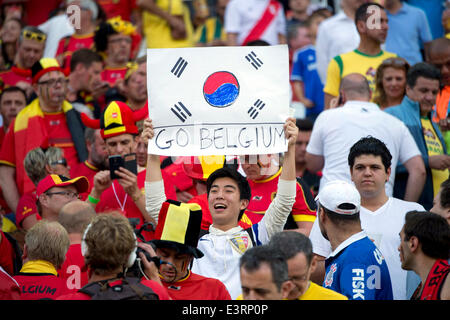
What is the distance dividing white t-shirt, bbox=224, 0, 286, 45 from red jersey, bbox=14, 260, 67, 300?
714 centimetres

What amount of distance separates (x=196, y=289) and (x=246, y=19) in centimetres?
A: 750

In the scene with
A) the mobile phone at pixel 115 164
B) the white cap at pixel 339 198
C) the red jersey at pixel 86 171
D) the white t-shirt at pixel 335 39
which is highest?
the white t-shirt at pixel 335 39

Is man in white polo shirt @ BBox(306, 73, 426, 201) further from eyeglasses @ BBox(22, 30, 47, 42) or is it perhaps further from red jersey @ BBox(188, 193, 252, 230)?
eyeglasses @ BBox(22, 30, 47, 42)

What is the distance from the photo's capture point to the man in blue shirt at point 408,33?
33.7 feet

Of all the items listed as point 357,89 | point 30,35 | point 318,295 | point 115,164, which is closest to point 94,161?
point 115,164

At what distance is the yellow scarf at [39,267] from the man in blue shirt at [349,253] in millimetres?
1819

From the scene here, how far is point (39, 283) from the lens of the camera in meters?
5.58

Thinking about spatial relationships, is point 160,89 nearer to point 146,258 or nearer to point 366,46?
point 146,258

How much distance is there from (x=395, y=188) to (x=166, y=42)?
5.47 m

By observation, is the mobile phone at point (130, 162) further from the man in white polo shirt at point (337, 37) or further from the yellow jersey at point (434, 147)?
the man in white polo shirt at point (337, 37)

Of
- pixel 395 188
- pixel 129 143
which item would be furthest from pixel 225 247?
pixel 395 188

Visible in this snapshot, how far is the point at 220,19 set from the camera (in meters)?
13.3

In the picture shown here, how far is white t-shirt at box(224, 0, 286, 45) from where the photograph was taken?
12211 millimetres

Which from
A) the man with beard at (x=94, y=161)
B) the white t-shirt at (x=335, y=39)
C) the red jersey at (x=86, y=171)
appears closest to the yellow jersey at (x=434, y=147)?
the white t-shirt at (x=335, y=39)
